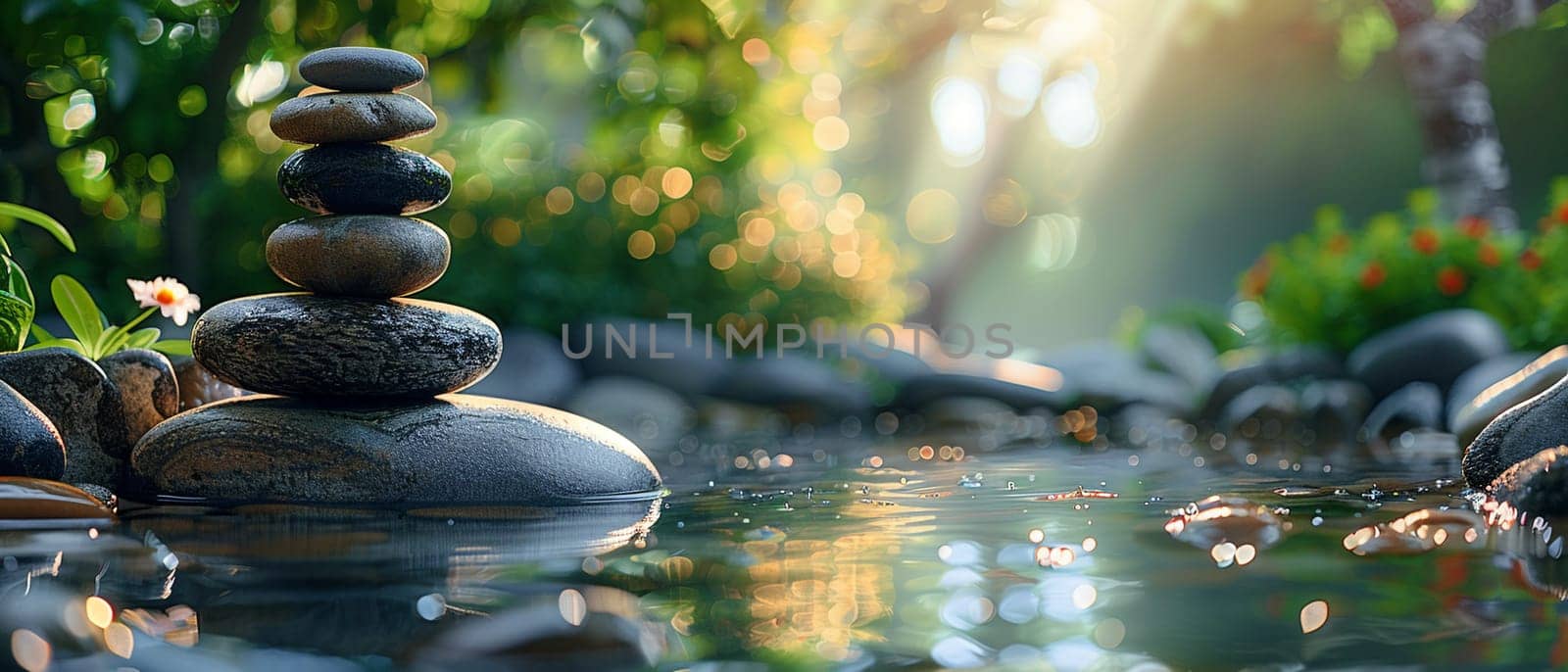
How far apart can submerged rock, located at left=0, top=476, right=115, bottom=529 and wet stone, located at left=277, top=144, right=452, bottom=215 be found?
1.62 meters

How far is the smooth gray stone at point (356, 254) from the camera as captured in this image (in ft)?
18.7

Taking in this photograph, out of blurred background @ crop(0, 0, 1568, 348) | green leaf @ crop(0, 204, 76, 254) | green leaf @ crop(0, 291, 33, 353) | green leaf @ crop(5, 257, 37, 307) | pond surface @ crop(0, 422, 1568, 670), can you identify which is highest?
blurred background @ crop(0, 0, 1568, 348)

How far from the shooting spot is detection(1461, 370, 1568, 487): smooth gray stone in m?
5.20

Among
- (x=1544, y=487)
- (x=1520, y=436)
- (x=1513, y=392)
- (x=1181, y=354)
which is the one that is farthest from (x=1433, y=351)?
(x=1544, y=487)

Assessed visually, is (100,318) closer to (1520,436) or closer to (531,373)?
(531,373)

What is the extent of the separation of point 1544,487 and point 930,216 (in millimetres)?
23112

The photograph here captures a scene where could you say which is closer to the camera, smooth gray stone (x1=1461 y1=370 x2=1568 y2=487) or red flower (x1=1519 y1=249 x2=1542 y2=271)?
smooth gray stone (x1=1461 y1=370 x2=1568 y2=487)

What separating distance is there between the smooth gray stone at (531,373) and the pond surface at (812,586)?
19.0 ft

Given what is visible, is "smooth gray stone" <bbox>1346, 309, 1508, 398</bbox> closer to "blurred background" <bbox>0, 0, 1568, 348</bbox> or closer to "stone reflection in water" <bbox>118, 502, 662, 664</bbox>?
"blurred background" <bbox>0, 0, 1568, 348</bbox>

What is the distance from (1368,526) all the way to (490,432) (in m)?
3.21

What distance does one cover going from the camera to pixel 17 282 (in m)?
5.91

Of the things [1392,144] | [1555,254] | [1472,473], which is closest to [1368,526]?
[1472,473]

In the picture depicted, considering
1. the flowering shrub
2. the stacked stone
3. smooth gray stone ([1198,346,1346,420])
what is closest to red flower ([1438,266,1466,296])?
the flowering shrub

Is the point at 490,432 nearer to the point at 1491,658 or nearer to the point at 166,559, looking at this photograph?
the point at 166,559
